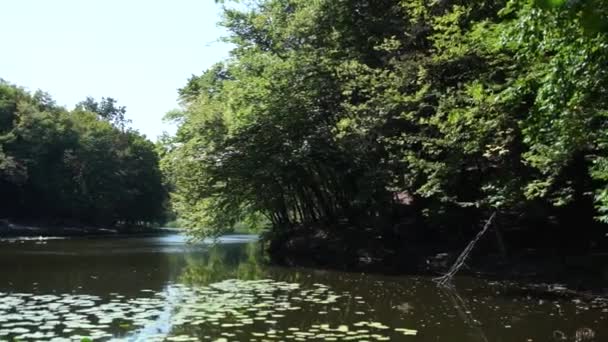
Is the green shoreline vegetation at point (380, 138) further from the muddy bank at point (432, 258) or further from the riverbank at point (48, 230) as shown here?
the riverbank at point (48, 230)

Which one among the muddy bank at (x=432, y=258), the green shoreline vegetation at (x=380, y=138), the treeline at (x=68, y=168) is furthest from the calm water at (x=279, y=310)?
the treeline at (x=68, y=168)

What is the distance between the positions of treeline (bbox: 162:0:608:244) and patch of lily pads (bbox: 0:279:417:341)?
16.8 ft

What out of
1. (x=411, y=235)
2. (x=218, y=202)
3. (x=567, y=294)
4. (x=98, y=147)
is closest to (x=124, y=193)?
(x=98, y=147)

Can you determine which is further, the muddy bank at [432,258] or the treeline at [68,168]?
the treeline at [68,168]

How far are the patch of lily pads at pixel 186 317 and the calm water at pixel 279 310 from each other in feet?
0.07

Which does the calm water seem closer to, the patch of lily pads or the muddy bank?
the patch of lily pads

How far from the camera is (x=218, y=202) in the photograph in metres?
27.8

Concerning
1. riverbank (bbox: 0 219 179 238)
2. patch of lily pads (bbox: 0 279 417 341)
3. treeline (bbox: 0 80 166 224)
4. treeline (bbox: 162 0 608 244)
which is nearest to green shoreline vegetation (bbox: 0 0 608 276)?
treeline (bbox: 162 0 608 244)

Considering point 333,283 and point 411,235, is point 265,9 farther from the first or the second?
point 333,283

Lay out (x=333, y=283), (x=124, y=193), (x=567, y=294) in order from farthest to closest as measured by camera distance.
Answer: (x=124, y=193) < (x=333, y=283) < (x=567, y=294)

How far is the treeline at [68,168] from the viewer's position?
6538 cm

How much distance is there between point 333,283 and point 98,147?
207 feet

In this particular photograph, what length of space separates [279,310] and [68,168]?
208 feet

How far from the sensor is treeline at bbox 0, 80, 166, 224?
65375mm
